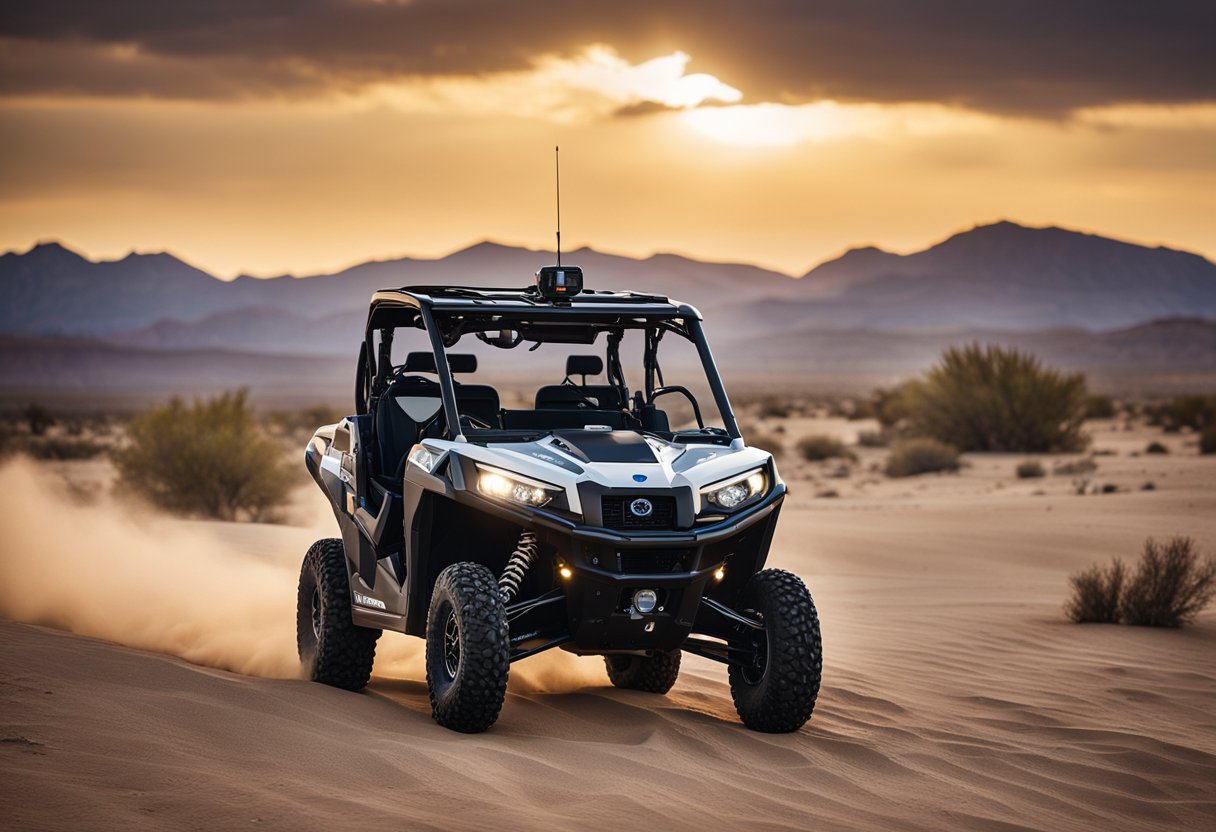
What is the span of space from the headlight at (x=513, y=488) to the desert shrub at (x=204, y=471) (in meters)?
19.0

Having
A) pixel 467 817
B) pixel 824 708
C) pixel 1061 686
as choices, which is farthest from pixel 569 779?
pixel 1061 686

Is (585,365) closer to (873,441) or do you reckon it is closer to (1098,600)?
(1098,600)

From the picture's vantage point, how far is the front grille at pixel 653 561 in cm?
812

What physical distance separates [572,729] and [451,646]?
850mm

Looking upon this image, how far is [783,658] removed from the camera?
8.50 metres

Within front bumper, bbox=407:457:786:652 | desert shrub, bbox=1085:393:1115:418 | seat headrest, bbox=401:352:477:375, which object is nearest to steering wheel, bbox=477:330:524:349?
seat headrest, bbox=401:352:477:375

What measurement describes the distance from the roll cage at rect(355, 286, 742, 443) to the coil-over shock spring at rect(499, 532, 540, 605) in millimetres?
674

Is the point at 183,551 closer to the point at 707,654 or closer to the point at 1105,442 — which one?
the point at 707,654

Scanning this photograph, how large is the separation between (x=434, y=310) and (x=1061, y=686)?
18.2 ft

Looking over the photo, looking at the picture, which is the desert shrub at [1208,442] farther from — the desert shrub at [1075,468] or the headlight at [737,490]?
the headlight at [737,490]

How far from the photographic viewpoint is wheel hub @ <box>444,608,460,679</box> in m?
8.33

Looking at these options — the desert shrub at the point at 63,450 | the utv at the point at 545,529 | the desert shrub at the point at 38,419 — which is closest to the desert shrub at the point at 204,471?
the desert shrub at the point at 63,450

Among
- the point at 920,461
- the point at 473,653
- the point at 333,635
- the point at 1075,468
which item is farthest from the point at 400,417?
the point at 920,461

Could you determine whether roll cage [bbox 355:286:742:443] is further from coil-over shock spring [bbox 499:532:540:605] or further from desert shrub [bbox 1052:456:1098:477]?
desert shrub [bbox 1052:456:1098:477]
